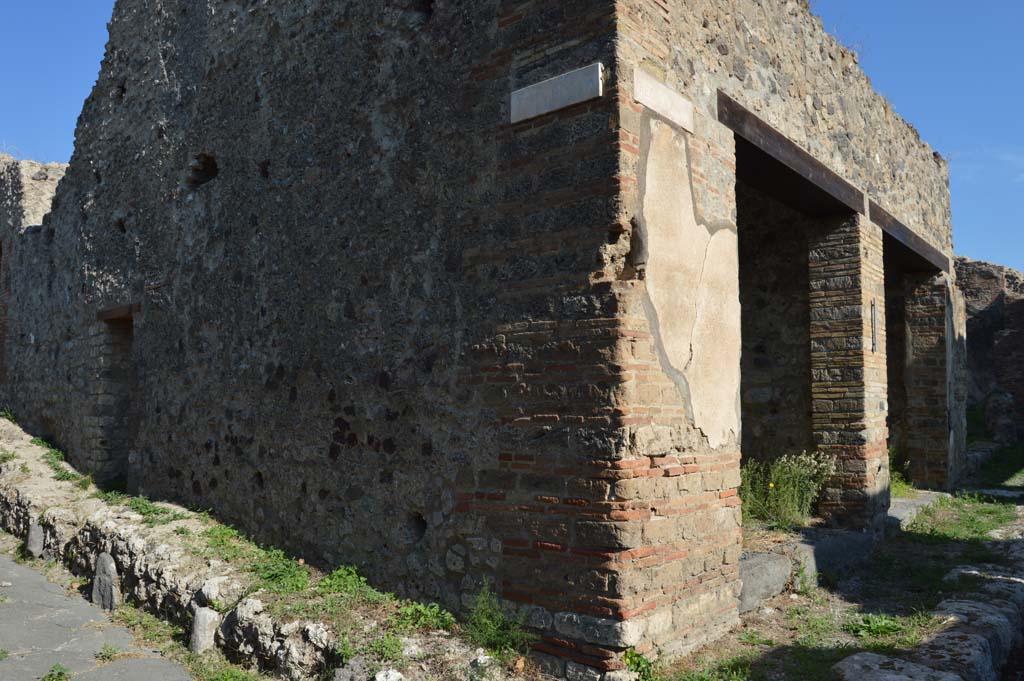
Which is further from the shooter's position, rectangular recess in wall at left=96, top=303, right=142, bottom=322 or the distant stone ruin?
rectangular recess in wall at left=96, top=303, right=142, bottom=322

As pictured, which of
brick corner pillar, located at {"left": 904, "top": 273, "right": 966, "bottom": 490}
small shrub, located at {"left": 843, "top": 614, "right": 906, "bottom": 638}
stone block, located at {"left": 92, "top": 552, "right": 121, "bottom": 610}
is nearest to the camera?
small shrub, located at {"left": 843, "top": 614, "right": 906, "bottom": 638}

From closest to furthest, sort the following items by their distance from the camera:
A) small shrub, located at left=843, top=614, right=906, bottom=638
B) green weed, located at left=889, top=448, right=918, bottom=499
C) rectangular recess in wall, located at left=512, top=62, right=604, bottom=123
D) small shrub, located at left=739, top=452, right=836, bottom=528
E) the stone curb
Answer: the stone curb, rectangular recess in wall, located at left=512, top=62, right=604, bottom=123, small shrub, located at left=843, top=614, right=906, bottom=638, small shrub, located at left=739, top=452, right=836, bottom=528, green weed, located at left=889, top=448, right=918, bottom=499

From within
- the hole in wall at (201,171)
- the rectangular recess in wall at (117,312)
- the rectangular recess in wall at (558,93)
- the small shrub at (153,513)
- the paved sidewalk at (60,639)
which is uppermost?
the hole in wall at (201,171)

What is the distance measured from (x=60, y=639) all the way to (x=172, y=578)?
77 centimetres

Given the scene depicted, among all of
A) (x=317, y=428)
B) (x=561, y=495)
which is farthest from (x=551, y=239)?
(x=317, y=428)

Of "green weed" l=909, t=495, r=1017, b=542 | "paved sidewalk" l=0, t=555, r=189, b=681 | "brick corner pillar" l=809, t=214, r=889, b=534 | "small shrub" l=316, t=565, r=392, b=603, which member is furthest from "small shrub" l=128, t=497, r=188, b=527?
"green weed" l=909, t=495, r=1017, b=542

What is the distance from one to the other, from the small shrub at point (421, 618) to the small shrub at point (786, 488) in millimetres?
2876

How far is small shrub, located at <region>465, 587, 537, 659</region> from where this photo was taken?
3.86 meters

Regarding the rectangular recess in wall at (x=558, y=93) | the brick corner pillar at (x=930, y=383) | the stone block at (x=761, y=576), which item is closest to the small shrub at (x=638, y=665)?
the stone block at (x=761, y=576)

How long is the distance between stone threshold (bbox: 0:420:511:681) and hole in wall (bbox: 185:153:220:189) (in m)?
2.88

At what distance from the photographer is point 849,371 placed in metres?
6.47

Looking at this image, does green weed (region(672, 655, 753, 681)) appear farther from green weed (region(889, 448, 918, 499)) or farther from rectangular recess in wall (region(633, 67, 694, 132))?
green weed (region(889, 448, 918, 499))

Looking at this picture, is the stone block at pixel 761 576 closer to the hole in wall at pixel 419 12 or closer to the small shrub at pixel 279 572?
the small shrub at pixel 279 572

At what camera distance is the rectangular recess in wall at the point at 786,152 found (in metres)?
4.91
